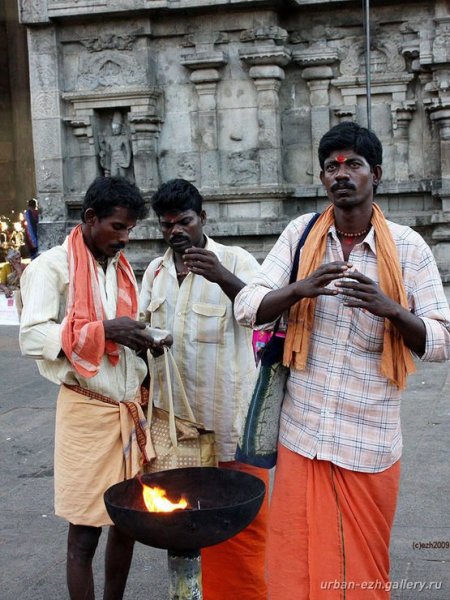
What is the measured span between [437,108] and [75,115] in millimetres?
5132

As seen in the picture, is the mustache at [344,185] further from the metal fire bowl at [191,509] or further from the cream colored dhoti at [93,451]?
the cream colored dhoti at [93,451]

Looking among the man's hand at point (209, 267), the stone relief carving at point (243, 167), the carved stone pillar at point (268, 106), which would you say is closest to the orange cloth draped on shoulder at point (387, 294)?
the man's hand at point (209, 267)

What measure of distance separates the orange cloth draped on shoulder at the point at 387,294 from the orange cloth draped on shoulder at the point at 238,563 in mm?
857

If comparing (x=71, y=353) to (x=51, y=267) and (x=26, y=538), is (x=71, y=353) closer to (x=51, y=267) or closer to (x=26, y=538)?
(x=51, y=267)

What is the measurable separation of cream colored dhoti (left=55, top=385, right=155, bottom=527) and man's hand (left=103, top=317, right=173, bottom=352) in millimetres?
255

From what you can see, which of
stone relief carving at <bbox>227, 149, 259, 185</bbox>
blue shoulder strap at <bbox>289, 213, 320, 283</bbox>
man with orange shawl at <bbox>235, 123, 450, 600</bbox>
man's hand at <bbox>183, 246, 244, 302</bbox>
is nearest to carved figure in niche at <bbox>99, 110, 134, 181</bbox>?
stone relief carving at <bbox>227, 149, 259, 185</bbox>

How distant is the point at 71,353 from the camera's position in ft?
10.8

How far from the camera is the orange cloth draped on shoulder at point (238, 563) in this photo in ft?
12.1

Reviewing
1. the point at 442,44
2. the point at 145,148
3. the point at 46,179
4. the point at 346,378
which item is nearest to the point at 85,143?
the point at 46,179

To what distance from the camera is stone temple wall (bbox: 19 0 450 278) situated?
508 inches

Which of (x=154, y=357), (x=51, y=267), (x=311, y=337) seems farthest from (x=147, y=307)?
(x=311, y=337)

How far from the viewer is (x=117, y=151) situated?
1372cm

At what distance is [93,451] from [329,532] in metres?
0.94

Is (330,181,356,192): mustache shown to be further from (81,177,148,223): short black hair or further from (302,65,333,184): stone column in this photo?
(302,65,333,184): stone column
